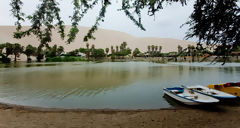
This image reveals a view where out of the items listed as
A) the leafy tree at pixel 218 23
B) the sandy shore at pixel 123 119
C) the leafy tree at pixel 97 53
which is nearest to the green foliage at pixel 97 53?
the leafy tree at pixel 97 53

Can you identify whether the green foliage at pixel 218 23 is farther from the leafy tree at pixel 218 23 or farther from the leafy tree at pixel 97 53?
the leafy tree at pixel 97 53

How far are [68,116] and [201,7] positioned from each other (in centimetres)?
851

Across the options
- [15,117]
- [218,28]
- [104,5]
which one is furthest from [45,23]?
[15,117]

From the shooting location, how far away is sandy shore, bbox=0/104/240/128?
732 centimetres

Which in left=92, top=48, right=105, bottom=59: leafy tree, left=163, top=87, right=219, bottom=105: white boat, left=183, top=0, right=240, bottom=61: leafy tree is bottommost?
left=163, top=87, right=219, bottom=105: white boat

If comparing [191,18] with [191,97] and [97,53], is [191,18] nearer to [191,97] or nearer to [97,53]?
[191,97]

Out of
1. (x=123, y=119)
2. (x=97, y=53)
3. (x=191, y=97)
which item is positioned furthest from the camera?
(x=97, y=53)

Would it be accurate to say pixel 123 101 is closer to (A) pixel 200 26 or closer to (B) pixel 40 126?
(B) pixel 40 126

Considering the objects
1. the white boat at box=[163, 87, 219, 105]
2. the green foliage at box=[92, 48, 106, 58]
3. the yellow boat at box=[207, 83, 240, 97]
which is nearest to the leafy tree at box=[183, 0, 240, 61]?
the white boat at box=[163, 87, 219, 105]

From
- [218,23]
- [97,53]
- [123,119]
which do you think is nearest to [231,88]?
[123,119]

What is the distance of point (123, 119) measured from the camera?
809cm

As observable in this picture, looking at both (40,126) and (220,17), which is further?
(40,126)

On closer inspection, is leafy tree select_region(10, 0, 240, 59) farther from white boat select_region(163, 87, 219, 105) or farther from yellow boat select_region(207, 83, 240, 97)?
yellow boat select_region(207, 83, 240, 97)

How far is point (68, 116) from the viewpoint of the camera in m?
8.71
